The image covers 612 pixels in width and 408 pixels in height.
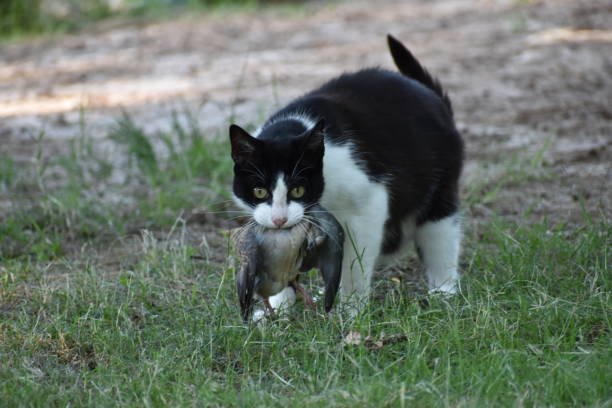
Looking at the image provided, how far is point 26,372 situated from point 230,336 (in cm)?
67

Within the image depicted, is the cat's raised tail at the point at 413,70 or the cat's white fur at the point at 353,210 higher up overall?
the cat's raised tail at the point at 413,70

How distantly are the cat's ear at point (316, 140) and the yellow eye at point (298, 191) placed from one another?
0.13 meters

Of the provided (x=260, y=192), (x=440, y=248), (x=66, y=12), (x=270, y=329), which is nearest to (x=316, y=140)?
(x=260, y=192)

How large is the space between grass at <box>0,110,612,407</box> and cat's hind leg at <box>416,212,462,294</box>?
89mm

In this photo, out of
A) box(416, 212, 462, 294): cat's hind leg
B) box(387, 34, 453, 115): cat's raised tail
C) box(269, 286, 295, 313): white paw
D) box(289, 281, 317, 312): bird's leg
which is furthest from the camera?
box(387, 34, 453, 115): cat's raised tail

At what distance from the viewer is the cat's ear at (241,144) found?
296 centimetres

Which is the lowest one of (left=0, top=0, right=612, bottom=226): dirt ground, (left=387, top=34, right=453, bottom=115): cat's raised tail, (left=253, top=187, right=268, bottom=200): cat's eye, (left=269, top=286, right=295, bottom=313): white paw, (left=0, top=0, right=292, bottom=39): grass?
(left=0, top=0, right=292, bottom=39): grass

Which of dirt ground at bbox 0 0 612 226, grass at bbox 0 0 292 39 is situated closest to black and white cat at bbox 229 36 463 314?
dirt ground at bbox 0 0 612 226

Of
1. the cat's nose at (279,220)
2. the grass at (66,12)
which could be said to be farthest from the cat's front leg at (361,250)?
the grass at (66,12)

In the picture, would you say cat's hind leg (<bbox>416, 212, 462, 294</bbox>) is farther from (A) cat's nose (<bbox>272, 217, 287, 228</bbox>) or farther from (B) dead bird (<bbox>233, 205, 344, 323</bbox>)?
(A) cat's nose (<bbox>272, 217, 287, 228</bbox>)

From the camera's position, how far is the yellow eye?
9.86 ft

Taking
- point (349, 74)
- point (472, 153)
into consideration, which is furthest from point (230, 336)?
point (472, 153)

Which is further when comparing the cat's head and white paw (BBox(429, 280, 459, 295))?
white paw (BBox(429, 280, 459, 295))

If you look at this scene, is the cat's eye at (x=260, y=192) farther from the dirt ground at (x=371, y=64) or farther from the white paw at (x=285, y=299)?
the dirt ground at (x=371, y=64)
